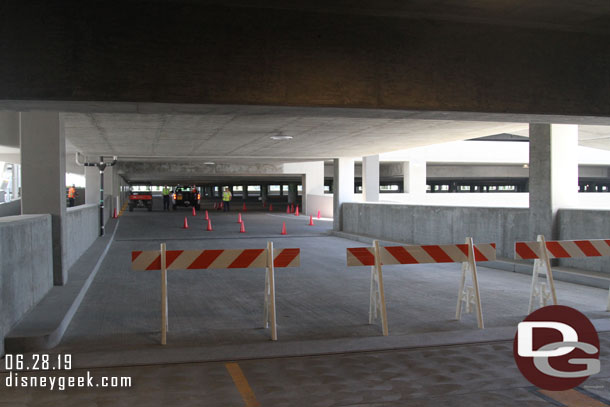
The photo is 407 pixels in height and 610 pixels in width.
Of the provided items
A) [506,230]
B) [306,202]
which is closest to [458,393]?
[506,230]

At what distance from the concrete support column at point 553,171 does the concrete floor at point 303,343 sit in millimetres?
1529

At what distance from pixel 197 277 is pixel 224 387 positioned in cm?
738

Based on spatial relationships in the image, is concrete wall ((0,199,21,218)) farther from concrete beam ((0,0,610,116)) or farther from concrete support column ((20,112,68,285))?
concrete beam ((0,0,610,116))

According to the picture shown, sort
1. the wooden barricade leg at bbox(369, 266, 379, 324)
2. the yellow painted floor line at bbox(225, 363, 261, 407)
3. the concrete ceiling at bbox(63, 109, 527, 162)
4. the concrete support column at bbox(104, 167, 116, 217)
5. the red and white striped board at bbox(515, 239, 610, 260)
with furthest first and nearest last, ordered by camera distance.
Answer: the concrete support column at bbox(104, 167, 116, 217)
the concrete ceiling at bbox(63, 109, 527, 162)
the red and white striped board at bbox(515, 239, 610, 260)
the wooden barricade leg at bbox(369, 266, 379, 324)
the yellow painted floor line at bbox(225, 363, 261, 407)

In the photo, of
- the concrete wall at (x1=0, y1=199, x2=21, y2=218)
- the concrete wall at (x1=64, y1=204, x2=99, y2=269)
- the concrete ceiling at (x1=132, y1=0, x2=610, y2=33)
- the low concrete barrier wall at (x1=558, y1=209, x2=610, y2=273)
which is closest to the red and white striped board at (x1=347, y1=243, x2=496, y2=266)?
the concrete ceiling at (x1=132, y1=0, x2=610, y2=33)

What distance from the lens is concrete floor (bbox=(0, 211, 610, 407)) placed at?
16.4 feet

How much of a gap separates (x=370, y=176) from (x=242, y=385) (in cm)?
2818

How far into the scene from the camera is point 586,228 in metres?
11.6

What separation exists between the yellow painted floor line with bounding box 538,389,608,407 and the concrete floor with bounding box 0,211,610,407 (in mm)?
110

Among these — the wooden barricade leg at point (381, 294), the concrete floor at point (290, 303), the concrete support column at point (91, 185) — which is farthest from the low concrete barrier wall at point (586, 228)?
the concrete support column at point (91, 185)

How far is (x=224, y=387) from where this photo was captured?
17.1 feet

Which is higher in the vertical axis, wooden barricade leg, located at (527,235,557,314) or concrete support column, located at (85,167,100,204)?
concrete support column, located at (85,167,100,204)

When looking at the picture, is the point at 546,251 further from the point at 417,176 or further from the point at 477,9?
the point at 417,176

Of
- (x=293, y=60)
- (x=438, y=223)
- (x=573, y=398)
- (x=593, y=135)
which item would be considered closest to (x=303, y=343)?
(x=573, y=398)
